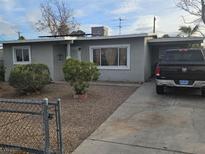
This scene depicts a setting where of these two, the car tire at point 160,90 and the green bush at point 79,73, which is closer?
the green bush at point 79,73

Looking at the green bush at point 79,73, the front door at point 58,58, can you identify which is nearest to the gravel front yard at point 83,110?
the green bush at point 79,73

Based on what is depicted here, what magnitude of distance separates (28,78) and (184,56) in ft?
22.2

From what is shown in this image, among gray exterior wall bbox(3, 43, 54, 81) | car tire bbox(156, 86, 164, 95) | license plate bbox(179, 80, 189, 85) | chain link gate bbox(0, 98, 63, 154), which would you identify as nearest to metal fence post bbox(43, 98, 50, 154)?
chain link gate bbox(0, 98, 63, 154)

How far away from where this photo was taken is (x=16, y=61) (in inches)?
635

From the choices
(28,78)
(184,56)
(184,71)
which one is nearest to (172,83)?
(184,71)

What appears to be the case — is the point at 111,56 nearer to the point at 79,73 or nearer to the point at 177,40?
the point at 177,40

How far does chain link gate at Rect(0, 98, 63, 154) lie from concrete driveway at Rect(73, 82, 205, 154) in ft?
2.65

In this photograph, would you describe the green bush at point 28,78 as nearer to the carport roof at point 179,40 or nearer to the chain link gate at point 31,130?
the chain link gate at point 31,130

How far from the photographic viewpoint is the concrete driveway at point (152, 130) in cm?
442

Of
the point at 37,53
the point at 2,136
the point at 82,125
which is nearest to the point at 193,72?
the point at 82,125

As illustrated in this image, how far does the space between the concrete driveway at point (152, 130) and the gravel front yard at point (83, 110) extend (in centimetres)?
24

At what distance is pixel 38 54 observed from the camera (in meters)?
15.3

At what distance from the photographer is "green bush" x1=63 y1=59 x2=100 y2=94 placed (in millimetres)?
8945

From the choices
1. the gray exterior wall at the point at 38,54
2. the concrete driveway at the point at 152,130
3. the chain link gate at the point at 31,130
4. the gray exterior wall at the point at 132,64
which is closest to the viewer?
the chain link gate at the point at 31,130
